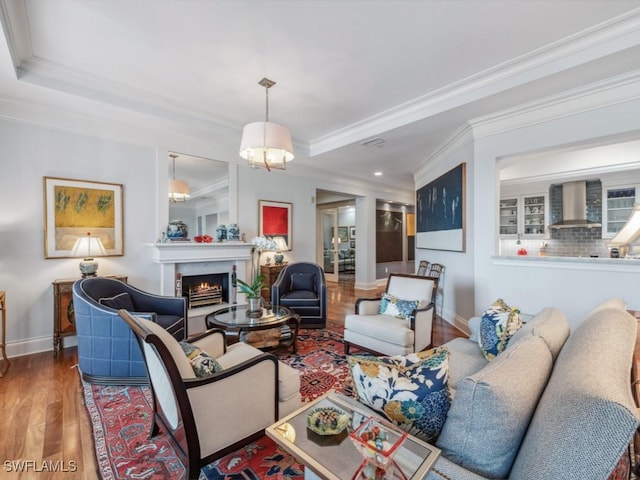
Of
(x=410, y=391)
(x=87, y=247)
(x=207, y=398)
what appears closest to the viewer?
(x=410, y=391)

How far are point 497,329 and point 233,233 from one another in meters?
3.88

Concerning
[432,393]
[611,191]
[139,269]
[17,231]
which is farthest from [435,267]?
[17,231]

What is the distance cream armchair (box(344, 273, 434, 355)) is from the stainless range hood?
13.5 feet

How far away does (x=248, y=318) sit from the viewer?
9.96 ft

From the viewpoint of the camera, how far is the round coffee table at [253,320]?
2799mm

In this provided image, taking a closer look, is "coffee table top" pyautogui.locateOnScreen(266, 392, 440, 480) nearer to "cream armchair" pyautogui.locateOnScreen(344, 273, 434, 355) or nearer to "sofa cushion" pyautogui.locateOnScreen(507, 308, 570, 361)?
"sofa cushion" pyautogui.locateOnScreen(507, 308, 570, 361)

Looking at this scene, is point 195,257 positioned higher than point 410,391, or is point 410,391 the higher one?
point 195,257

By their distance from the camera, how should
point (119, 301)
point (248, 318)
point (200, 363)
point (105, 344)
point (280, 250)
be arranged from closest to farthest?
point (200, 363)
point (105, 344)
point (119, 301)
point (248, 318)
point (280, 250)

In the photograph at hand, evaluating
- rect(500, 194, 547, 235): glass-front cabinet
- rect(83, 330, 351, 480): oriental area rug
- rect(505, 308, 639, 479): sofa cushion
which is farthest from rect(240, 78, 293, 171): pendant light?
rect(500, 194, 547, 235): glass-front cabinet

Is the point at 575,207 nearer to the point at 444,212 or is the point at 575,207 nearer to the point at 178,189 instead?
the point at 444,212

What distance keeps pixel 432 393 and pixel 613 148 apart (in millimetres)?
5600

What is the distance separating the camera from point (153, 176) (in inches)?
159

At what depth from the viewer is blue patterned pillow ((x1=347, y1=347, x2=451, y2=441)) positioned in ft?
3.34

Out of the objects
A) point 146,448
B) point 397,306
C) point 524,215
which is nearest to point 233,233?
point 397,306
